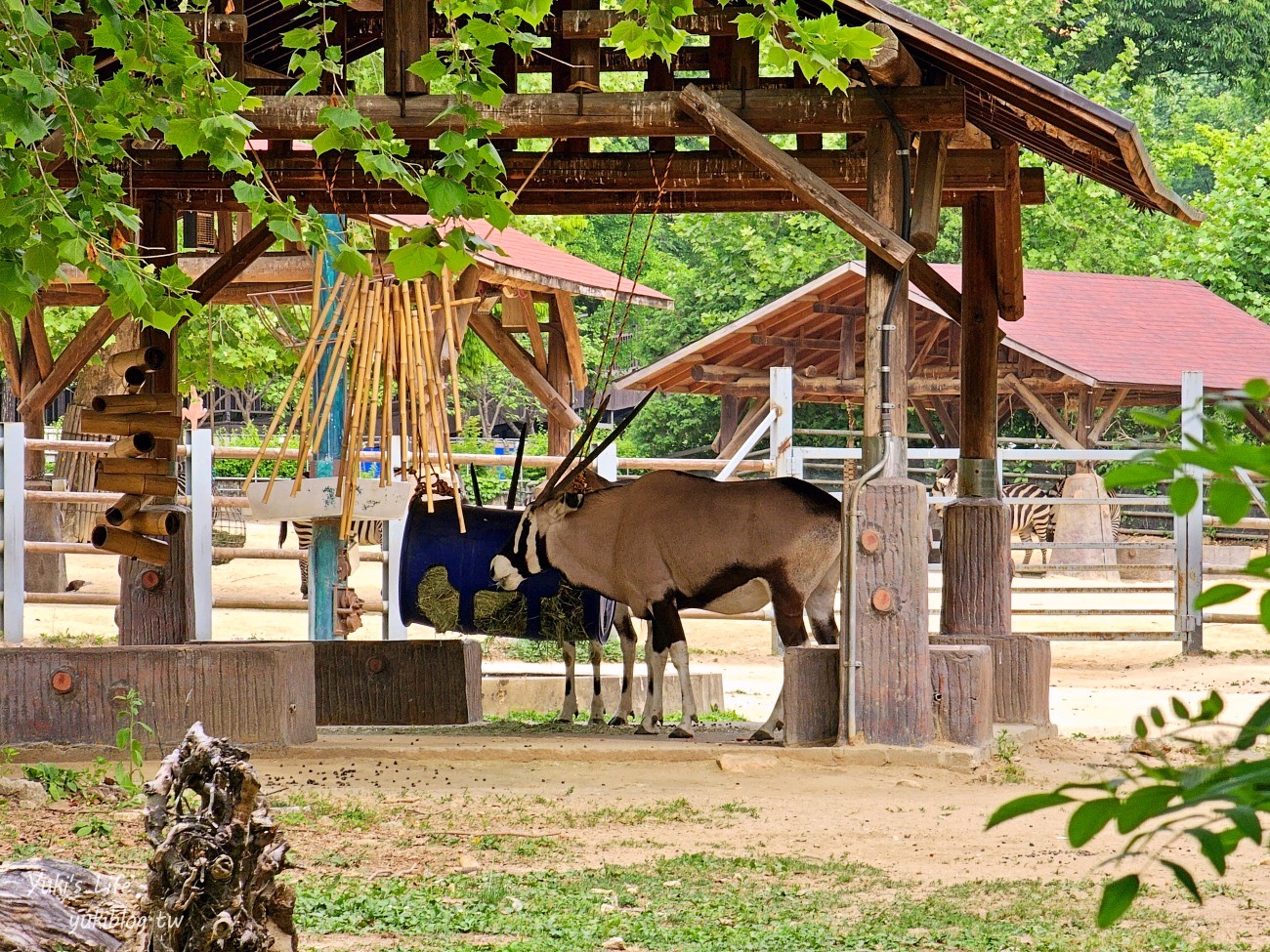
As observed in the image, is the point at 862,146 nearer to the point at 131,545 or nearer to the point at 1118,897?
the point at 131,545

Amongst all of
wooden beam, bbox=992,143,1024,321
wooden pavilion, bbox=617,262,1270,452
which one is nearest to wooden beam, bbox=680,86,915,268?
wooden beam, bbox=992,143,1024,321

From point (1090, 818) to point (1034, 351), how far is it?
21134mm

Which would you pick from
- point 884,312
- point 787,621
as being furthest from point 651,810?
point 884,312

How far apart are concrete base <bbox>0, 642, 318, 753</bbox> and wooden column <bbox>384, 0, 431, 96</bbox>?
3.03 metres

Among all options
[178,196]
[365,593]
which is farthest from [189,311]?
[365,593]

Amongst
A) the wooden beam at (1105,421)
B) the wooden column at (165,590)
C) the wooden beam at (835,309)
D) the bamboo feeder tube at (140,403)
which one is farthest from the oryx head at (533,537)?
the wooden beam at (1105,421)

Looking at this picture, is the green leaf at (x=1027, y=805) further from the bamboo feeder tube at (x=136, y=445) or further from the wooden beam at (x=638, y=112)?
the bamboo feeder tube at (x=136, y=445)

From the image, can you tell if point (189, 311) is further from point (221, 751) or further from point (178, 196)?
point (178, 196)

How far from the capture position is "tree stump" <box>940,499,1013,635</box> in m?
9.59

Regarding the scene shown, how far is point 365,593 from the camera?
20.5m

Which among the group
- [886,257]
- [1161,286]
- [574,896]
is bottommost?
[574,896]

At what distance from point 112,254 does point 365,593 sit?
15.4m

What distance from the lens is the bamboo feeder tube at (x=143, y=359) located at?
9157mm

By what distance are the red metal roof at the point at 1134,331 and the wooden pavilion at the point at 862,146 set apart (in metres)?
12.3
